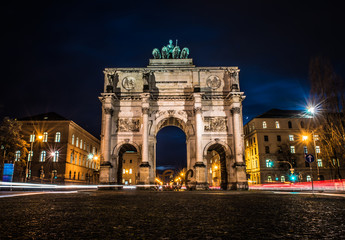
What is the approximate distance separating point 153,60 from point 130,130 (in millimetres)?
10228

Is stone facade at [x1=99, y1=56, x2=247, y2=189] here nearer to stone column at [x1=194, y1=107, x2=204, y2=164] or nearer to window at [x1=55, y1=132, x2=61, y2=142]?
stone column at [x1=194, y1=107, x2=204, y2=164]

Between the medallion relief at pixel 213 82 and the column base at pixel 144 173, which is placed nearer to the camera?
the column base at pixel 144 173

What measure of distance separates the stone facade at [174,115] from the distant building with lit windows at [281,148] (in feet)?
81.3

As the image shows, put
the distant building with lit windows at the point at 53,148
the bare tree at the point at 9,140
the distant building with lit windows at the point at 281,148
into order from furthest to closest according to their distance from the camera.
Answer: the distant building with lit windows at the point at 281,148 < the distant building with lit windows at the point at 53,148 < the bare tree at the point at 9,140

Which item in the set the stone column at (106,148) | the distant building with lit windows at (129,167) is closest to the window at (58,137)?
the stone column at (106,148)

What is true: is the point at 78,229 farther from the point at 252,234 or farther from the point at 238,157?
the point at 238,157

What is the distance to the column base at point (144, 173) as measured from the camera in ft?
94.0

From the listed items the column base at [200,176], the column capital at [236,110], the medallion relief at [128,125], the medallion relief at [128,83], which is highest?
the medallion relief at [128,83]

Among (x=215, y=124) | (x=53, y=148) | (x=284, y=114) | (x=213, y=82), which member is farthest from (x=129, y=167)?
(x=213, y=82)

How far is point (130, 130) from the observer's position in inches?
1244

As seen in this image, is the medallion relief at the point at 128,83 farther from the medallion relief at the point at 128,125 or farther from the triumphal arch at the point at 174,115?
the medallion relief at the point at 128,125

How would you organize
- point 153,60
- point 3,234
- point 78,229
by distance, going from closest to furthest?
point 3,234, point 78,229, point 153,60

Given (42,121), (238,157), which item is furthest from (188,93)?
(42,121)

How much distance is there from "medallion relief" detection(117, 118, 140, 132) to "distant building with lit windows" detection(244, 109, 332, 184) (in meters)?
32.4
